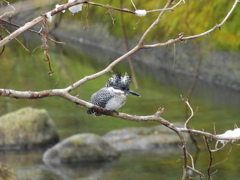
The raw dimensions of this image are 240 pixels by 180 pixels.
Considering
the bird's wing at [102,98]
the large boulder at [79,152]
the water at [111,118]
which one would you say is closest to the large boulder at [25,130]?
the water at [111,118]

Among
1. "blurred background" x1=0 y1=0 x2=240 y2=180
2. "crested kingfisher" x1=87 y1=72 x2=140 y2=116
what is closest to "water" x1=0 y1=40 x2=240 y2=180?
"blurred background" x1=0 y1=0 x2=240 y2=180

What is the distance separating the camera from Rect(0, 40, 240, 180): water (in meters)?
15.0

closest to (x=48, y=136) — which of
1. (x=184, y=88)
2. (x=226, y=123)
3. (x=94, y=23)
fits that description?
(x=226, y=123)

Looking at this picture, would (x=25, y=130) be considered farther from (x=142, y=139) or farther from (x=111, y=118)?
(x=111, y=118)

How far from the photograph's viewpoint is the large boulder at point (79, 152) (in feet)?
51.2

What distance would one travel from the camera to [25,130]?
17.0 metres

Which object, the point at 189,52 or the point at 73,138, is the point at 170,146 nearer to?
the point at 73,138

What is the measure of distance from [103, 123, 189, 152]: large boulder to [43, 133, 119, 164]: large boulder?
2.41 feet

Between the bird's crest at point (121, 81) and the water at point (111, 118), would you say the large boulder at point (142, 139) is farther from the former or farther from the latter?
the bird's crest at point (121, 81)

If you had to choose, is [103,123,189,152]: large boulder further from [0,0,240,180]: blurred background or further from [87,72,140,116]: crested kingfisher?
[87,72,140,116]: crested kingfisher

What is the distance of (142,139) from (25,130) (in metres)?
2.64

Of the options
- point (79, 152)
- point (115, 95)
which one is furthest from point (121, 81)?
point (79, 152)

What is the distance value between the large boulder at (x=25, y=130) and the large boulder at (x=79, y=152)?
140 centimetres

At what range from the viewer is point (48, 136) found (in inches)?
682
